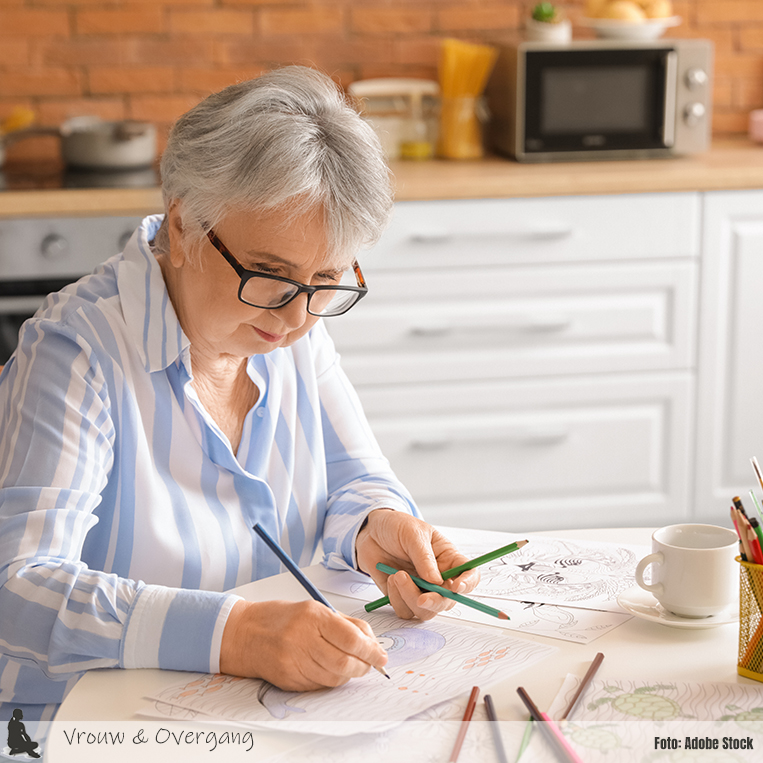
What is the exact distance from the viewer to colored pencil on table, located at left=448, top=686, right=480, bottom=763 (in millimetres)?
793

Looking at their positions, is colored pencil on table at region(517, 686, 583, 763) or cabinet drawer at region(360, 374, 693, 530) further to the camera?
cabinet drawer at region(360, 374, 693, 530)

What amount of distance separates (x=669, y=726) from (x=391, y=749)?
0.75 feet

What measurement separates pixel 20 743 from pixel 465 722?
0.57 metres

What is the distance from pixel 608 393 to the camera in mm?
2660

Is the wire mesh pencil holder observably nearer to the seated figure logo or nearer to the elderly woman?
the elderly woman

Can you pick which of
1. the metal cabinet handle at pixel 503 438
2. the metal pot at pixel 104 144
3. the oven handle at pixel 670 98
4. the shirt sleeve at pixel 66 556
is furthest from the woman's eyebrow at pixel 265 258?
the oven handle at pixel 670 98

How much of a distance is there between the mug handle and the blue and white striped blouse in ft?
1.13

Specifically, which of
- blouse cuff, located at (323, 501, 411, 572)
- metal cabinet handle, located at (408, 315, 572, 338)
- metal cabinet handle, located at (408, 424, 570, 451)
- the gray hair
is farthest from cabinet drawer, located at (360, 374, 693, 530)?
the gray hair

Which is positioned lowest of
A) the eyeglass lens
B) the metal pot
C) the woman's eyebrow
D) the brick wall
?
the eyeglass lens

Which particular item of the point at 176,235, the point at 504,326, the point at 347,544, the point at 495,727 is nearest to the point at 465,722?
the point at 495,727

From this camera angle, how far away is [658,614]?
39.4 inches

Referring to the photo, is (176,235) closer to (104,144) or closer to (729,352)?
(104,144)

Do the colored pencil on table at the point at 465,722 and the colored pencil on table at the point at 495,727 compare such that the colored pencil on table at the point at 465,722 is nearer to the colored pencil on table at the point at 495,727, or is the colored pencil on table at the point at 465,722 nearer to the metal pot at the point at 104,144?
the colored pencil on table at the point at 495,727

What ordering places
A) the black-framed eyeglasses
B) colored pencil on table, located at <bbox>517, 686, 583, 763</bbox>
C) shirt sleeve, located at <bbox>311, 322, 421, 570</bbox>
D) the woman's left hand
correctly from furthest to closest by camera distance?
shirt sleeve, located at <bbox>311, 322, 421, 570</bbox>
the black-framed eyeglasses
the woman's left hand
colored pencil on table, located at <bbox>517, 686, 583, 763</bbox>
